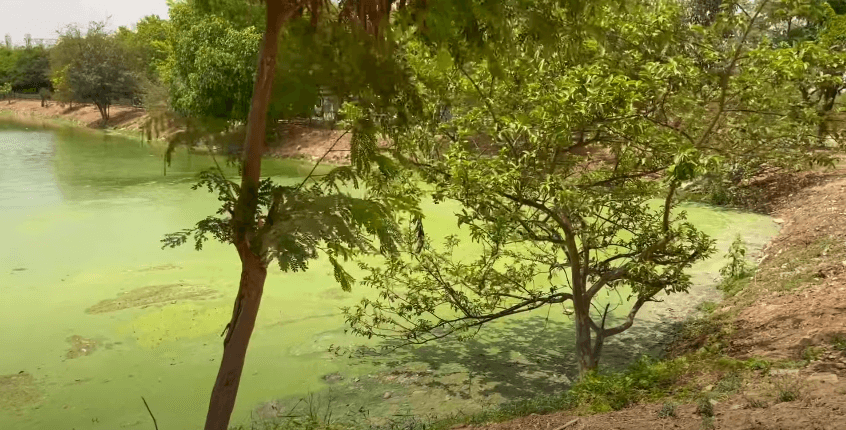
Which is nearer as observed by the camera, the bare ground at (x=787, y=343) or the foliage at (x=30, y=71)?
the bare ground at (x=787, y=343)

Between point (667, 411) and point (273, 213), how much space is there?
2.46 meters

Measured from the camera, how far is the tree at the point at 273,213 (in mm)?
3479

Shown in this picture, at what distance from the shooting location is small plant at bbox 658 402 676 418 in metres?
3.82

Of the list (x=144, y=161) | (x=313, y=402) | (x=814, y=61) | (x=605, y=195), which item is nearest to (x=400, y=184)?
(x=605, y=195)

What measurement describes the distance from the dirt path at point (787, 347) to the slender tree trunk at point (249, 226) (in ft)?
5.21

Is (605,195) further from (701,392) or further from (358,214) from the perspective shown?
(358,214)

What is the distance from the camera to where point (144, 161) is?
23.5 m

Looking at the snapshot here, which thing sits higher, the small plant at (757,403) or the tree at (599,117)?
the tree at (599,117)

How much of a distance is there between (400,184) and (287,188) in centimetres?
181

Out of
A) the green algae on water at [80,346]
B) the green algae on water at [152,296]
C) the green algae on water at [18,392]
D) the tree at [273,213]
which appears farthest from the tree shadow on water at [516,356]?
the green algae on water at [152,296]

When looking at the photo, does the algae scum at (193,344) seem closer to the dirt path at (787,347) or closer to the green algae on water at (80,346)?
the green algae on water at (80,346)

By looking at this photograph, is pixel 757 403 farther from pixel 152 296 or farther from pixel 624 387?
pixel 152 296

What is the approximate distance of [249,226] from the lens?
3.74 m

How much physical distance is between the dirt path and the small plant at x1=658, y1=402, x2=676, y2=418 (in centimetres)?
2
